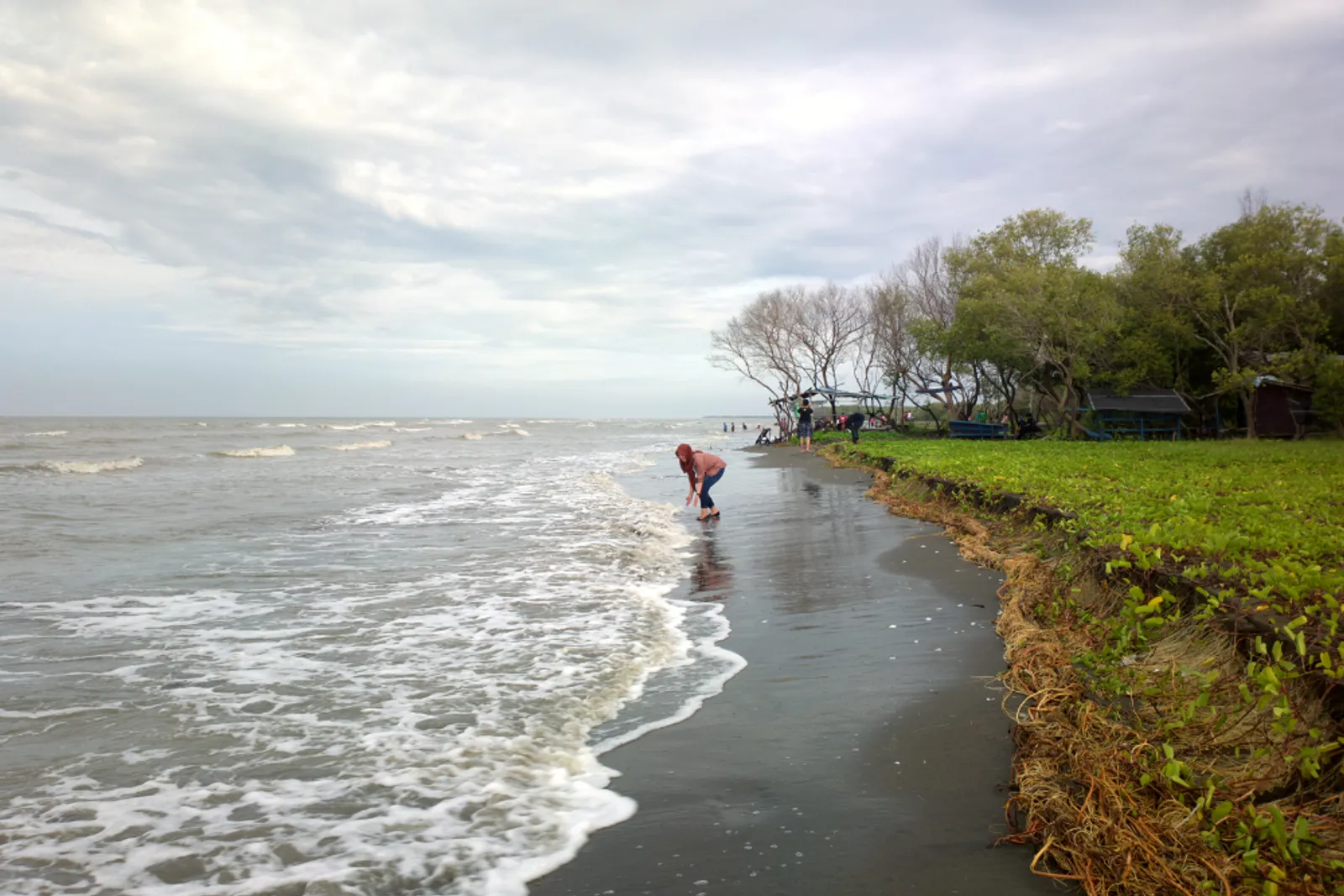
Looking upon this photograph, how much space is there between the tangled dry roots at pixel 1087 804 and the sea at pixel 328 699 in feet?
5.45

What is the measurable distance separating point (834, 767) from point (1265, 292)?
31.2m

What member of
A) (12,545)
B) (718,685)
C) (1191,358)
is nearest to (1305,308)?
(1191,358)

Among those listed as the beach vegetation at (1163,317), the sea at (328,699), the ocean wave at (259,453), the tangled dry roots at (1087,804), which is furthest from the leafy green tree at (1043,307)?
the ocean wave at (259,453)

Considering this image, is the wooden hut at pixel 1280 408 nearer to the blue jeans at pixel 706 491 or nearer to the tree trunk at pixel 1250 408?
the tree trunk at pixel 1250 408

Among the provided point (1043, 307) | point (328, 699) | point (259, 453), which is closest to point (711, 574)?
point (328, 699)

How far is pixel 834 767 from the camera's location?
3.44 meters

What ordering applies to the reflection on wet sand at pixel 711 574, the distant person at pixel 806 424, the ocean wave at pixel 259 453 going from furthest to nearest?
the ocean wave at pixel 259 453
the distant person at pixel 806 424
the reflection on wet sand at pixel 711 574

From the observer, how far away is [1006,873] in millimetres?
2580

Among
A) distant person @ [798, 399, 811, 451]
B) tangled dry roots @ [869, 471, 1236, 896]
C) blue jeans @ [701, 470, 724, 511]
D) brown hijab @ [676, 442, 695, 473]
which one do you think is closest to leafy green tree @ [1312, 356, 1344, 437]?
distant person @ [798, 399, 811, 451]

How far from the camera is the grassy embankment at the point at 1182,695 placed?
7.92 ft

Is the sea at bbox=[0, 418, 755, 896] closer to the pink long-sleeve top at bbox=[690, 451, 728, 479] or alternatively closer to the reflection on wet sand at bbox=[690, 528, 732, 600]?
the reflection on wet sand at bbox=[690, 528, 732, 600]

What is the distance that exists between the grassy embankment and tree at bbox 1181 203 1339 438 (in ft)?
81.4

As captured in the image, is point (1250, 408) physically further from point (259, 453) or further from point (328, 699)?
point (259, 453)

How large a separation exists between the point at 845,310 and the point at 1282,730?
4482cm
